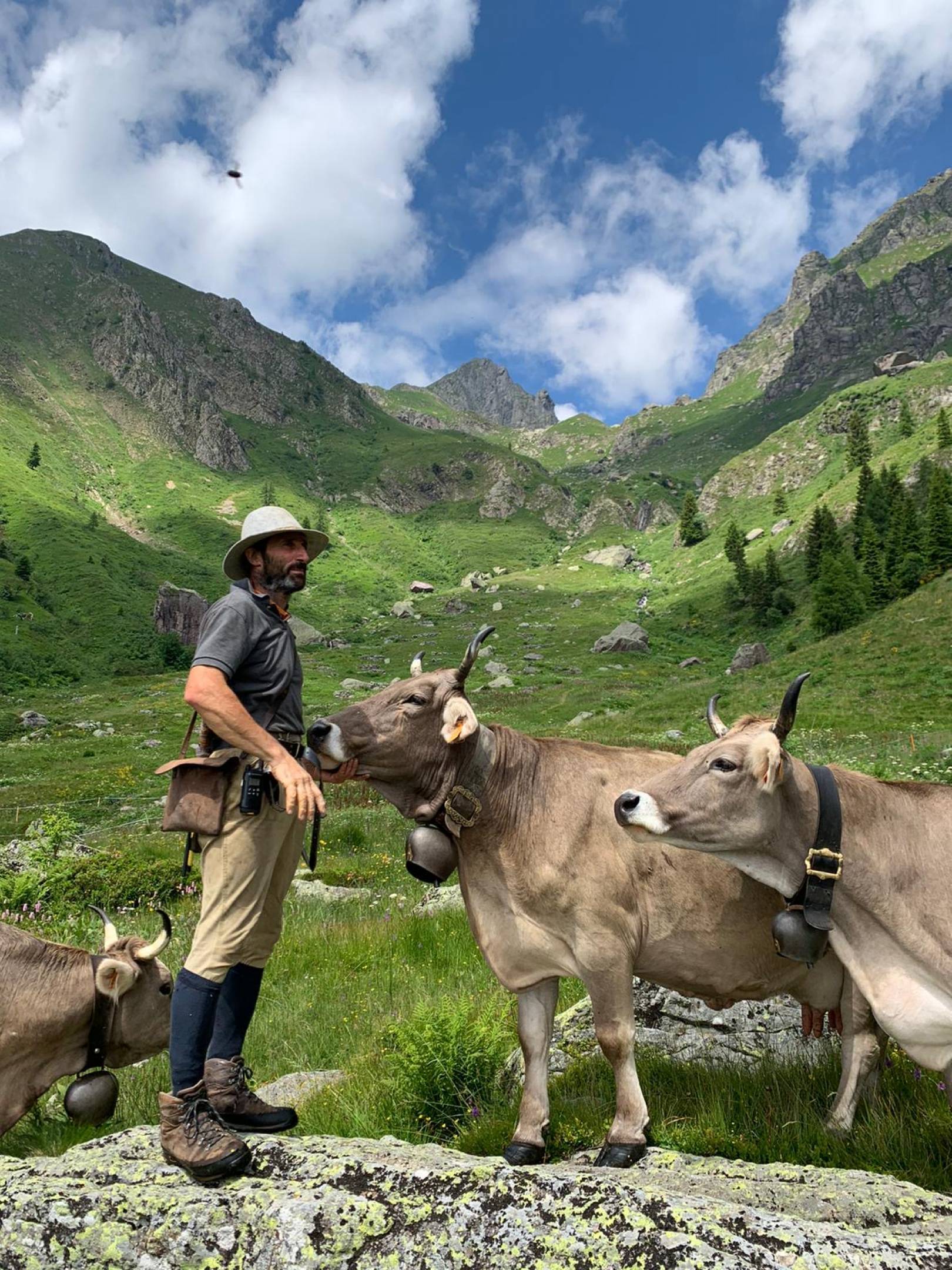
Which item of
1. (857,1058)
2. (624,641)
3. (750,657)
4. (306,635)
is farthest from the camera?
(306,635)

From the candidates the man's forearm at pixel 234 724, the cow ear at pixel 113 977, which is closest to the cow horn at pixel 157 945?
the cow ear at pixel 113 977

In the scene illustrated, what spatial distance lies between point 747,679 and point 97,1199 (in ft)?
164

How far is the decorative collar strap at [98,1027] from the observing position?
6.80m

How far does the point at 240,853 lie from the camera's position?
4969mm

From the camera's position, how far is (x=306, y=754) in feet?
17.6

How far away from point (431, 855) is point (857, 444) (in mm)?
121853

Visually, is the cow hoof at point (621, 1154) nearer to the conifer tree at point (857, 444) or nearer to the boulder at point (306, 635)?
the boulder at point (306, 635)

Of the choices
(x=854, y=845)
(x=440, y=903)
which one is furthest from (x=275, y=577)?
(x=440, y=903)

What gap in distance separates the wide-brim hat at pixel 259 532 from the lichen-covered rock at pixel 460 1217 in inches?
147

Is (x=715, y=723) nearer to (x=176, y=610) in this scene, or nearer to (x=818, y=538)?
(x=818, y=538)

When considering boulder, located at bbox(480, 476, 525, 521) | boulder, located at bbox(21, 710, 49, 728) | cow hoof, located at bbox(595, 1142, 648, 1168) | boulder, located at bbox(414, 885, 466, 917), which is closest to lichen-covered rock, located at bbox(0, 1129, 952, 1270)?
cow hoof, located at bbox(595, 1142, 648, 1168)

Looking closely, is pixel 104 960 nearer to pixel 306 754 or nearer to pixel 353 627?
pixel 306 754

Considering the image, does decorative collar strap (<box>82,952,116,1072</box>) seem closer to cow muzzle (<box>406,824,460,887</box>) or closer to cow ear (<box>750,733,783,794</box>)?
cow muzzle (<box>406,824,460,887</box>)

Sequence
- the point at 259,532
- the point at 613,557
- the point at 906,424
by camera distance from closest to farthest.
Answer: the point at 259,532 → the point at 906,424 → the point at 613,557
